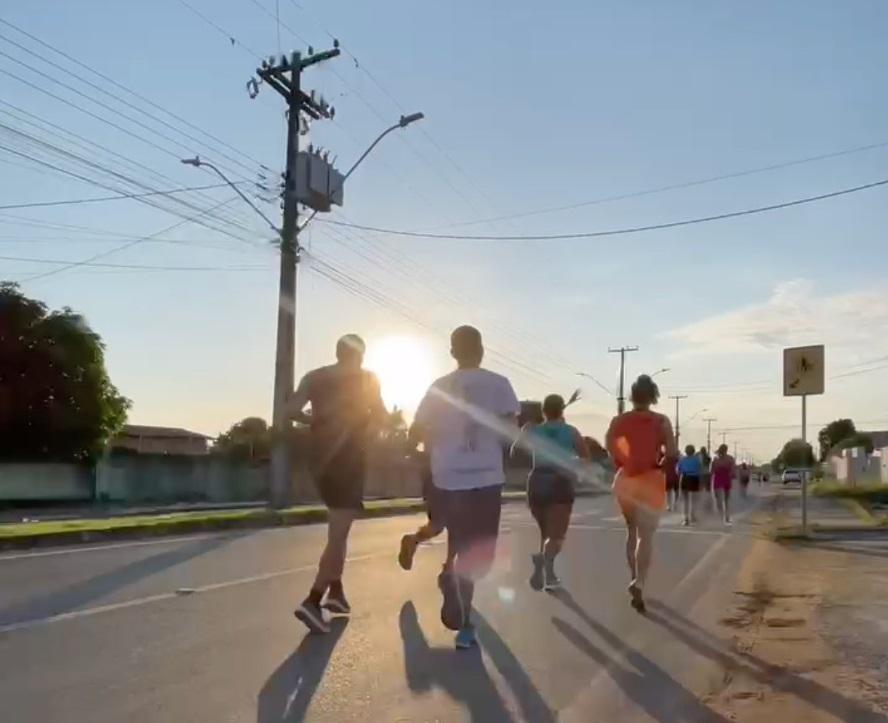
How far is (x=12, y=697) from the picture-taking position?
501 cm

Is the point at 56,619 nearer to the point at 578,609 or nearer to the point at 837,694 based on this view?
the point at 578,609

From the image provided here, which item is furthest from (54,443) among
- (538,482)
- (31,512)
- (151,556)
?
(538,482)

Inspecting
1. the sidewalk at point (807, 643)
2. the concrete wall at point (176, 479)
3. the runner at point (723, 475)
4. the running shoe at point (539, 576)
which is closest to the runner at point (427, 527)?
the running shoe at point (539, 576)

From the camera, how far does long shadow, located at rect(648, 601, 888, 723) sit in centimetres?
506

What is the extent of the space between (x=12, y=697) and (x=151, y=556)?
6513 millimetres

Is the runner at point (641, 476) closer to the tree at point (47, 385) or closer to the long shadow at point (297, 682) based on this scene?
the long shadow at point (297, 682)

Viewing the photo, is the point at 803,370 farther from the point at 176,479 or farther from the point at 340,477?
the point at 176,479

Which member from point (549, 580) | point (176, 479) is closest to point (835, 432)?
point (176, 479)

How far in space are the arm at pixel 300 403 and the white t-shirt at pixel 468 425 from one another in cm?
83

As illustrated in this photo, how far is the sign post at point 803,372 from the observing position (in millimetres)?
15312

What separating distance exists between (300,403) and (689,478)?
48.0 ft

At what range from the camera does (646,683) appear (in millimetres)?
5672

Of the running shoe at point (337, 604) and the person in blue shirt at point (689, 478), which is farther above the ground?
the person in blue shirt at point (689, 478)

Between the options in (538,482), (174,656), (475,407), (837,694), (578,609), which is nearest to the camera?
(837,694)
